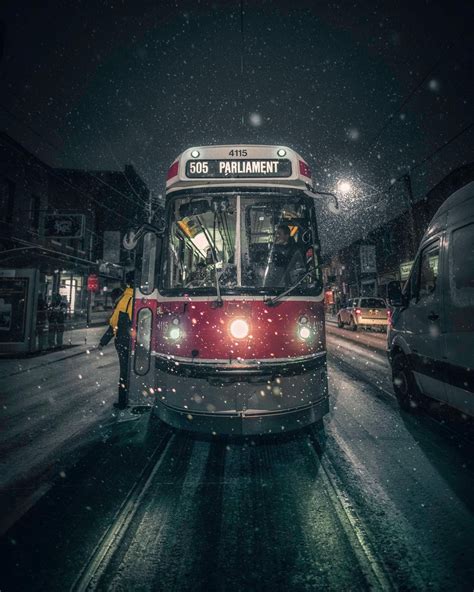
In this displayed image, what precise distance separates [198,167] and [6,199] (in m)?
20.7

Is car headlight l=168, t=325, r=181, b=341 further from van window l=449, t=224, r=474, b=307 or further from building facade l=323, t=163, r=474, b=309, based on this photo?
building facade l=323, t=163, r=474, b=309

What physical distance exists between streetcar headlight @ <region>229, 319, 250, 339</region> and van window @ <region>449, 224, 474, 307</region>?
217 centimetres

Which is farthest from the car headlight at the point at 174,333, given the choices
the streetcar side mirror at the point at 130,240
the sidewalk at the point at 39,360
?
the sidewalk at the point at 39,360

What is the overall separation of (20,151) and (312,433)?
77.4 ft

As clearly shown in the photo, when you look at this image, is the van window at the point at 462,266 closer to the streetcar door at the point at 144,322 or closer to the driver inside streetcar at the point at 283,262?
the driver inside streetcar at the point at 283,262

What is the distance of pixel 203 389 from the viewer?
378cm

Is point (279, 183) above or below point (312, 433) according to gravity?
above

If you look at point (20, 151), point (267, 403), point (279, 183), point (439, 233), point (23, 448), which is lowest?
point (23, 448)

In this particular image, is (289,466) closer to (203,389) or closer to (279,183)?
(203,389)

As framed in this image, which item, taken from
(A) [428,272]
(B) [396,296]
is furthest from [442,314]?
(B) [396,296]

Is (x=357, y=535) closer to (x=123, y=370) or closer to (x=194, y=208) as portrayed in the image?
(x=194, y=208)

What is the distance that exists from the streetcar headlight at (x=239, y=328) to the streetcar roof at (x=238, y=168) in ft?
5.58

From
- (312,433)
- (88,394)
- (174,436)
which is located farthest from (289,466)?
(88,394)

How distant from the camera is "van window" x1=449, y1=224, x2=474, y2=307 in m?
3.38
